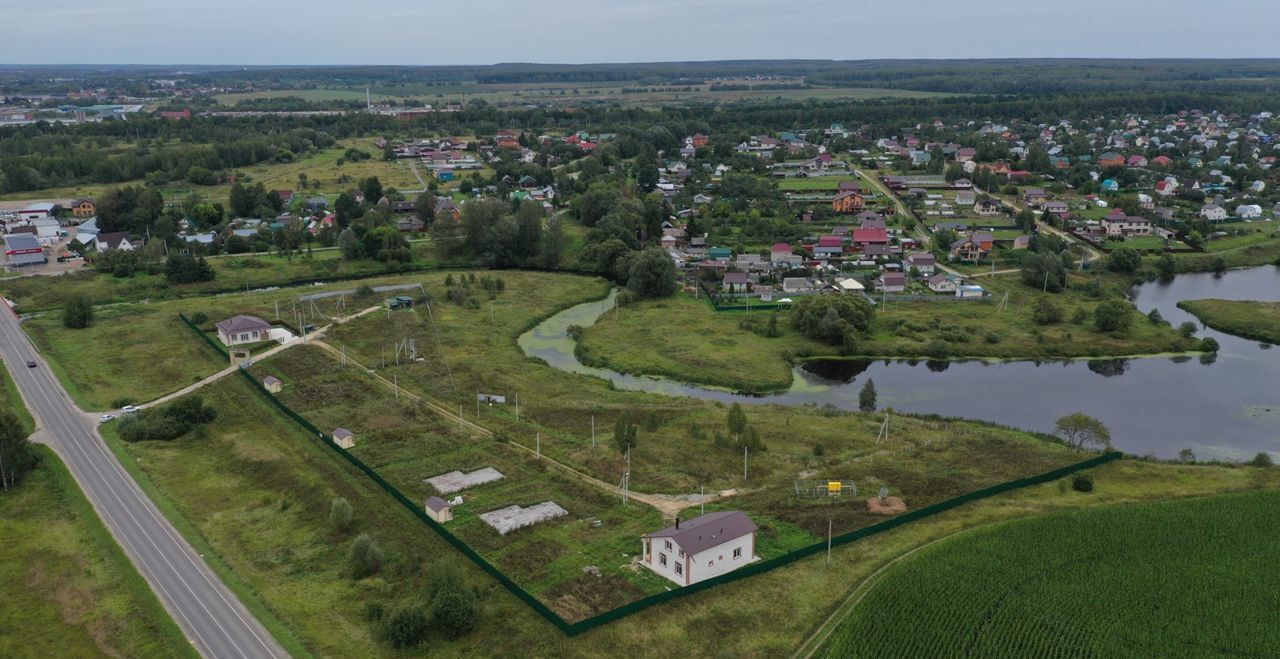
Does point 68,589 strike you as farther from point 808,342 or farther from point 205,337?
point 808,342

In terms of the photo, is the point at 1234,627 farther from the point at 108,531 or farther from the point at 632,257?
the point at 632,257

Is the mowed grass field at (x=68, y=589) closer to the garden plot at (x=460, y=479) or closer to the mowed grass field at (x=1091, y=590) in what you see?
the garden plot at (x=460, y=479)

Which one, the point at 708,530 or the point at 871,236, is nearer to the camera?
the point at 708,530

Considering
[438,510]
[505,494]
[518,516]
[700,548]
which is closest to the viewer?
[700,548]

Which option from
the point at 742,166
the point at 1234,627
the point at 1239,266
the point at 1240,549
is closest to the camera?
the point at 1234,627

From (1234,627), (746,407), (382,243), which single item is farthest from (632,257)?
(1234,627)

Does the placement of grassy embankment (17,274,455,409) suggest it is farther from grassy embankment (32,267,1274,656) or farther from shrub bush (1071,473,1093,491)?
shrub bush (1071,473,1093,491)

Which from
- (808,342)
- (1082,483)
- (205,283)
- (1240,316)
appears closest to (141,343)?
(205,283)
